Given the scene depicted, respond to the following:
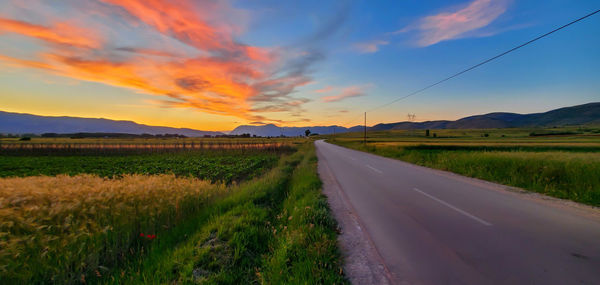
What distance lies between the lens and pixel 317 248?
142 inches

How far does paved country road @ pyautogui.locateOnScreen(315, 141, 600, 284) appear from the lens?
314 cm

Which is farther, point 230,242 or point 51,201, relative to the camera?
point 51,201

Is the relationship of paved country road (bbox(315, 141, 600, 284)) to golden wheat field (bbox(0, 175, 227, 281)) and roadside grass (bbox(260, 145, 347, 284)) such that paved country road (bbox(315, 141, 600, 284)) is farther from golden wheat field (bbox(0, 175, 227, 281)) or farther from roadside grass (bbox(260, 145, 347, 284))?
golden wheat field (bbox(0, 175, 227, 281))

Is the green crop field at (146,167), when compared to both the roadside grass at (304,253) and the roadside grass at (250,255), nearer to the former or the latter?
the roadside grass at (250,255)

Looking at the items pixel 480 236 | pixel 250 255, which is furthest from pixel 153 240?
pixel 480 236

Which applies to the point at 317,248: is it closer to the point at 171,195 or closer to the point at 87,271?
the point at 87,271

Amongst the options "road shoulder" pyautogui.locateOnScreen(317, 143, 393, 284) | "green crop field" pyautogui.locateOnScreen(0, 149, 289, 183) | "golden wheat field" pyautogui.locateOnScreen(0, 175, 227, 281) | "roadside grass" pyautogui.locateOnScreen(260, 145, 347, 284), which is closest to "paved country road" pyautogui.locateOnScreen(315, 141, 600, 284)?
"road shoulder" pyautogui.locateOnScreen(317, 143, 393, 284)

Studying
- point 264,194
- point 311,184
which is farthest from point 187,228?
point 311,184

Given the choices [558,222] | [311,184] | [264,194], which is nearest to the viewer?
[558,222]

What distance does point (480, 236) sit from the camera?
4301 mm

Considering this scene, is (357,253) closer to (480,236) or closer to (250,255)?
(250,255)

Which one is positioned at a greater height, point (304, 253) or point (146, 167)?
point (304, 253)

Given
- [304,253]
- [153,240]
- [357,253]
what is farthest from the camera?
[153,240]

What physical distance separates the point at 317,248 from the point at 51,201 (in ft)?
21.1
